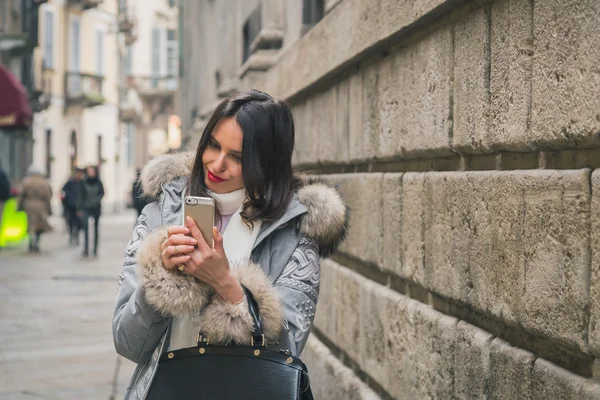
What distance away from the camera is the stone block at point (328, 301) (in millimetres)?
5500

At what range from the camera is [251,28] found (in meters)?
10.2

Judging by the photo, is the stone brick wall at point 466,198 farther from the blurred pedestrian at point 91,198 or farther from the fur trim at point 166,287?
the blurred pedestrian at point 91,198

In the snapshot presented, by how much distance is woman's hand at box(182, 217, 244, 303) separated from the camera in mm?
2398

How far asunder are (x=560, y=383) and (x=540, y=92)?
749 millimetres

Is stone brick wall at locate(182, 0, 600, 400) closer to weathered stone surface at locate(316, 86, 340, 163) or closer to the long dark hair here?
weathered stone surface at locate(316, 86, 340, 163)

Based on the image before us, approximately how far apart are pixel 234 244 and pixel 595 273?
0.94m

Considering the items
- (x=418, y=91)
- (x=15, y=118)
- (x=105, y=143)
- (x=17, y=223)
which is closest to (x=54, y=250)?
(x=17, y=223)

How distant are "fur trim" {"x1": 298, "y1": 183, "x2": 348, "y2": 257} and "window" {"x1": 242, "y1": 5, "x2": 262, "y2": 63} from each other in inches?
261

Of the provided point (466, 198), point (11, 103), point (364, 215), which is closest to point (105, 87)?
point (11, 103)

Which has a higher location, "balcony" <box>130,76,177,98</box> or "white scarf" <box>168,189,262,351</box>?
"balcony" <box>130,76,177,98</box>

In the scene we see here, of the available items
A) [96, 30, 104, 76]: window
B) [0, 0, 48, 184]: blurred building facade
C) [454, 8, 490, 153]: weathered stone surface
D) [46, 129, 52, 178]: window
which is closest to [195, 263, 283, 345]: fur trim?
[454, 8, 490, 153]: weathered stone surface

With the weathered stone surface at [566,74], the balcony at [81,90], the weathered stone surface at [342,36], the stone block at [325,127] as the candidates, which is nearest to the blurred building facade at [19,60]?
the balcony at [81,90]

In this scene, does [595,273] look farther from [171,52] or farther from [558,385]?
[171,52]

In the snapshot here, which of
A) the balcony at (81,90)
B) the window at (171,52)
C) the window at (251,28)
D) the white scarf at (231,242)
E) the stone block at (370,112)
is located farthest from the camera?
the window at (171,52)
